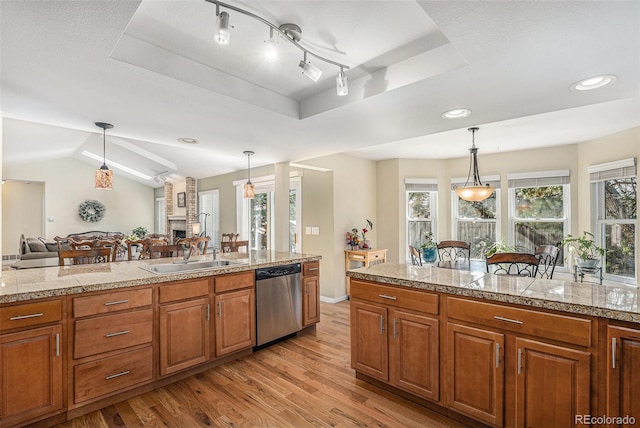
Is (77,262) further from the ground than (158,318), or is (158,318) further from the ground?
(77,262)

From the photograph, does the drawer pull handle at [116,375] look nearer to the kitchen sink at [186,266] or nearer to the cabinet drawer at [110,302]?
the cabinet drawer at [110,302]

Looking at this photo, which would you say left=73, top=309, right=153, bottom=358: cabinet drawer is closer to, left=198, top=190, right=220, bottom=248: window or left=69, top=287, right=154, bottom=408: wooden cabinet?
left=69, top=287, right=154, bottom=408: wooden cabinet

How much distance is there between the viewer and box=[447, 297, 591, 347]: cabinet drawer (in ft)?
5.25

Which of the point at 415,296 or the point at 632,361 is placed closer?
the point at 632,361

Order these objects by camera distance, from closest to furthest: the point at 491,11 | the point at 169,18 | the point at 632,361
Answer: the point at 491,11 < the point at 632,361 < the point at 169,18

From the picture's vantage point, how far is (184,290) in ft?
8.55

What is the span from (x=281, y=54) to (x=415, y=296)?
193 cm

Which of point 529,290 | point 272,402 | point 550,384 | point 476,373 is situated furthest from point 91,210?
point 550,384

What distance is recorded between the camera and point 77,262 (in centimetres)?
340

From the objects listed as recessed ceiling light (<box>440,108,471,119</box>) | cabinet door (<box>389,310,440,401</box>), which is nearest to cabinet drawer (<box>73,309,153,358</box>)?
cabinet door (<box>389,310,440,401</box>)

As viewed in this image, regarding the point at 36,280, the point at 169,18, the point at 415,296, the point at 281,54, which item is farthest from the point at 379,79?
the point at 36,280

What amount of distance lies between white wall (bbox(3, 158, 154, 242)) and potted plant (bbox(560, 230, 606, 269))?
1214 cm

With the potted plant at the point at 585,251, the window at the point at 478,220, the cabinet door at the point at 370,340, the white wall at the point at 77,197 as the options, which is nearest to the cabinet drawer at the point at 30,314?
the cabinet door at the point at 370,340

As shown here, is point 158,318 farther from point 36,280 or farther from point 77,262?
point 77,262
